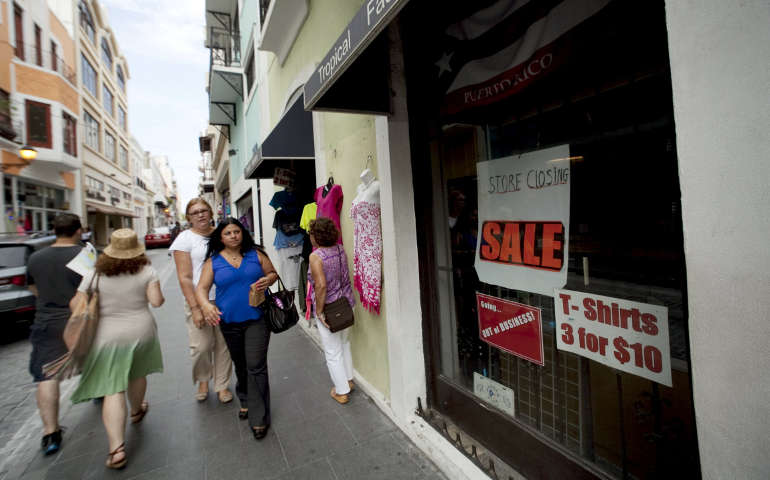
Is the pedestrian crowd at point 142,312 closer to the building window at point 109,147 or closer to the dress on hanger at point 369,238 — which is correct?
the dress on hanger at point 369,238

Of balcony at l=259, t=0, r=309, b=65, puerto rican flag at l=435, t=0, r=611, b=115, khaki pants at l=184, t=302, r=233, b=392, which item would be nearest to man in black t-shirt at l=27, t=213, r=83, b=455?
khaki pants at l=184, t=302, r=233, b=392

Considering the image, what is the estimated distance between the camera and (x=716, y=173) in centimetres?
109

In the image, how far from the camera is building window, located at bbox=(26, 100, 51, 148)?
565 inches

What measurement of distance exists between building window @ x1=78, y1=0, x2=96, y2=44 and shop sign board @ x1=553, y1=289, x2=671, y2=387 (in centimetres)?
2918

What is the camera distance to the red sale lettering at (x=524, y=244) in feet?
6.43

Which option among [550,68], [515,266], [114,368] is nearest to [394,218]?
[515,266]

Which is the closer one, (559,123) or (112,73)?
(559,123)

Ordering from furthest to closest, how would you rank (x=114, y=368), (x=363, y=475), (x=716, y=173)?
(x=114, y=368) < (x=363, y=475) < (x=716, y=173)

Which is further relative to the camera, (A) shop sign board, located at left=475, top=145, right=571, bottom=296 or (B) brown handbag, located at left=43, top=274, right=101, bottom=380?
(B) brown handbag, located at left=43, top=274, right=101, bottom=380

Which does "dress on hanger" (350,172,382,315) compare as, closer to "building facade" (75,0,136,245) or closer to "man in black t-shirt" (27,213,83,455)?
"man in black t-shirt" (27,213,83,455)

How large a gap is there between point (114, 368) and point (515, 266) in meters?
3.01

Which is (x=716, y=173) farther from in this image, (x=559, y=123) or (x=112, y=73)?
(x=112, y=73)

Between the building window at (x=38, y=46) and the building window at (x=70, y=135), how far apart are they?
2.32 m

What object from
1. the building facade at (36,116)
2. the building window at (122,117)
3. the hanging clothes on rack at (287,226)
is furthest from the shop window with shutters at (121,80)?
the hanging clothes on rack at (287,226)
